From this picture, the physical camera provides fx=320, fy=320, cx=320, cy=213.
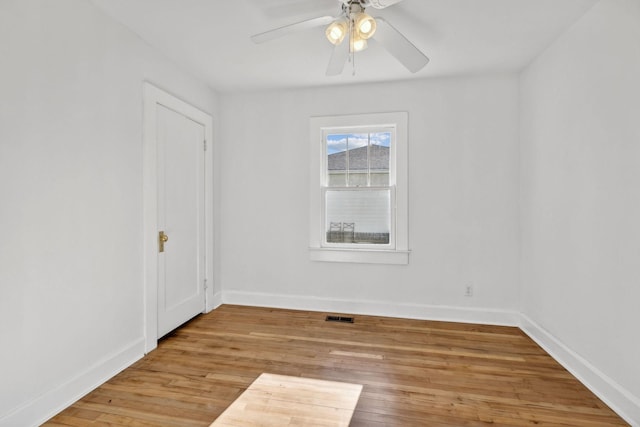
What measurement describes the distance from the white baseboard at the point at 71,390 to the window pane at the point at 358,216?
2125 millimetres

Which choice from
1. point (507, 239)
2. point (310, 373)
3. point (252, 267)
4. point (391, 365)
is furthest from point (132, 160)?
point (507, 239)

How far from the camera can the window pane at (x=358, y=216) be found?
3506 millimetres

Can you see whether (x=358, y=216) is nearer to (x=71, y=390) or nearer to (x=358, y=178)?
(x=358, y=178)

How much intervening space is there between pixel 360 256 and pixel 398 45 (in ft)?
6.98

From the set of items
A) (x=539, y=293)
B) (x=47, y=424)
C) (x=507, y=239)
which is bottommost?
(x=47, y=424)

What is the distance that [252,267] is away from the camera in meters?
3.77

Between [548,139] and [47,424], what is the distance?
155 inches

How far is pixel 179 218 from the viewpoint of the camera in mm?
3020

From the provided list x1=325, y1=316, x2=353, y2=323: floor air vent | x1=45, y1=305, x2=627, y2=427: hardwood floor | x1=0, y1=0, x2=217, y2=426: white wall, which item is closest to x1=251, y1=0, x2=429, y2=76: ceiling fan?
x1=0, y1=0, x2=217, y2=426: white wall

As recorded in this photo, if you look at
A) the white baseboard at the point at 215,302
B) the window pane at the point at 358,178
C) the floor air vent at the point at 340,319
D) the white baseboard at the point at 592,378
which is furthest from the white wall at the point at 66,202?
the white baseboard at the point at 592,378

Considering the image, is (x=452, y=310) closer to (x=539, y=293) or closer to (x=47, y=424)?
(x=539, y=293)

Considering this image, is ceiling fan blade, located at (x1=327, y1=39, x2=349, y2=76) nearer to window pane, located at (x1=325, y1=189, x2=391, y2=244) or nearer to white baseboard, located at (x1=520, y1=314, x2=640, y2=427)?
window pane, located at (x1=325, y1=189, x2=391, y2=244)

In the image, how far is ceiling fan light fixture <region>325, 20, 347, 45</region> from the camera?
74.3 inches

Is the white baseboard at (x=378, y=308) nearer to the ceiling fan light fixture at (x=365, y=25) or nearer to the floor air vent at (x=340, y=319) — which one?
the floor air vent at (x=340, y=319)
